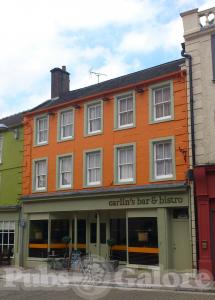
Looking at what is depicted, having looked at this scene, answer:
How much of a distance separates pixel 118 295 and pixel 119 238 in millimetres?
7269

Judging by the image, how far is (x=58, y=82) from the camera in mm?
28844

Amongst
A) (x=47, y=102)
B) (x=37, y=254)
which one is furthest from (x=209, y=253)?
(x=47, y=102)

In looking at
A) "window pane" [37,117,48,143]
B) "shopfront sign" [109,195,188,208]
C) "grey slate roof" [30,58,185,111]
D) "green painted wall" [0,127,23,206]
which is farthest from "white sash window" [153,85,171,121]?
"green painted wall" [0,127,23,206]

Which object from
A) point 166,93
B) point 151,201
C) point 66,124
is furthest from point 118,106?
point 151,201

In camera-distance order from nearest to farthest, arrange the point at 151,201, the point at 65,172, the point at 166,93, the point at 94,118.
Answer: the point at 151,201
the point at 166,93
the point at 94,118
the point at 65,172

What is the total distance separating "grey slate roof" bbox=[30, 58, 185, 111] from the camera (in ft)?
71.2

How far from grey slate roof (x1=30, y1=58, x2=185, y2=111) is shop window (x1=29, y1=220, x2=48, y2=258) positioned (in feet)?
22.1

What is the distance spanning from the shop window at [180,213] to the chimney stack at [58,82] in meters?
13.0

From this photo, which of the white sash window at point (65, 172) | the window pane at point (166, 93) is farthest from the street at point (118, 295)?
the window pane at point (166, 93)

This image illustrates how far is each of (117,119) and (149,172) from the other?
3371 mm

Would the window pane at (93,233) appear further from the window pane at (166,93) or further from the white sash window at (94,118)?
the window pane at (166,93)

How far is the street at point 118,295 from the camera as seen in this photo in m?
13.2

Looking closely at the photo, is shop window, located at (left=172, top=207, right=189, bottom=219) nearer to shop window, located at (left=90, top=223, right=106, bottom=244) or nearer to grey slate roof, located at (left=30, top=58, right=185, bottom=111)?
shop window, located at (left=90, top=223, right=106, bottom=244)

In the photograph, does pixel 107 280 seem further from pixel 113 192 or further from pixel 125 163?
pixel 125 163
